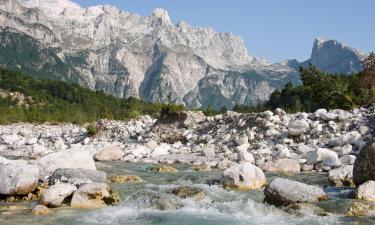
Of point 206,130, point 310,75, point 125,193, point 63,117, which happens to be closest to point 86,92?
point 63,117

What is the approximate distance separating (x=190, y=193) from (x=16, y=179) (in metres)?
6.79

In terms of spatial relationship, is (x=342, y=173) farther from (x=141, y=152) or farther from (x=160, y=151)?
(x=141, y=152)

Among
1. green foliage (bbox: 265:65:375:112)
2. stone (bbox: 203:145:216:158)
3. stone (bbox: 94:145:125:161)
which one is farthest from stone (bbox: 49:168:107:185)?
green foliage (bbox: 265:65:375:112)

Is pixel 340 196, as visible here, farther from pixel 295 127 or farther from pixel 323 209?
pixel 295 127

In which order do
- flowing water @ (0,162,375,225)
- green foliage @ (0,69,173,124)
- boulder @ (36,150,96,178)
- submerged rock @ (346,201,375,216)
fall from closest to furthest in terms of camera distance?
flowing water @ (0,162,375,225) < submerged rock @ (346,201,375,216) < boulder @ (36,150,96,178) < green foliage @ (0,69,173,124)

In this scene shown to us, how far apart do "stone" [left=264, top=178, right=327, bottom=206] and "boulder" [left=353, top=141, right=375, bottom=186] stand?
105 inches

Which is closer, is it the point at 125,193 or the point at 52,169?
the point at 125,193

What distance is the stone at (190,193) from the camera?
18.0 meters

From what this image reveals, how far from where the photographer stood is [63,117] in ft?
372

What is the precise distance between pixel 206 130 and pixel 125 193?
28095 millimetres

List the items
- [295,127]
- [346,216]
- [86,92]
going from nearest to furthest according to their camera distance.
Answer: [346,216] → [295,127] → [86,92]

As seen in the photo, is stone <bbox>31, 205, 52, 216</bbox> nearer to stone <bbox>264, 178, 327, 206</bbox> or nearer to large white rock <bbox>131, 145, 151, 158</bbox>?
stone <bbox>264, 178, 327, 206</bbox>

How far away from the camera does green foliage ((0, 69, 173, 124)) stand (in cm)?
11276

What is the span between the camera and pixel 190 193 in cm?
1830
